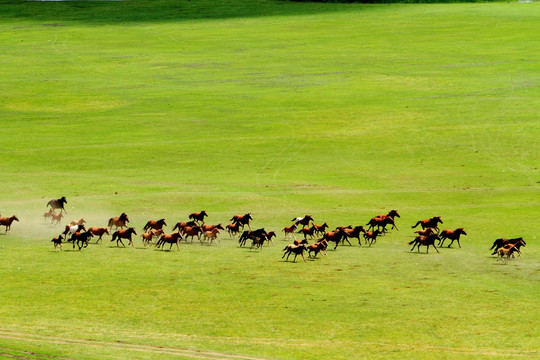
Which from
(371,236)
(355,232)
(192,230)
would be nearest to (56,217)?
(192,230)

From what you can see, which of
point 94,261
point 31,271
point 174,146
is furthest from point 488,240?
point 174,146

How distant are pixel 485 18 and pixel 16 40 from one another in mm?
58700

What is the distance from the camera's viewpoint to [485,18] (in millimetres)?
114438

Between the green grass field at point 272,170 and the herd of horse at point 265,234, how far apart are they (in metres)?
0.58

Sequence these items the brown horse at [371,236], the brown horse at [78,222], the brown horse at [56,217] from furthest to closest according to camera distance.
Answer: the brown horse at [56,217] → the brown horse at [78,222] → the brown horse at [371,236]

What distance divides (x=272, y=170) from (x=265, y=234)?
61.6ft

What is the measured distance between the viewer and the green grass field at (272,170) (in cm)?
2570

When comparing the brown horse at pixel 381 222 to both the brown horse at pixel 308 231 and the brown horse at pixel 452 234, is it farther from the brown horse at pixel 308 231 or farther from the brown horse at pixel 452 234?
the brown horse at pixel 452 234

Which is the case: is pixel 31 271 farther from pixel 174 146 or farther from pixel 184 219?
pixel 174 146

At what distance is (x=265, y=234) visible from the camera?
36.8 meters

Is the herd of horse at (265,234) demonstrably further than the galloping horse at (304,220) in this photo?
No

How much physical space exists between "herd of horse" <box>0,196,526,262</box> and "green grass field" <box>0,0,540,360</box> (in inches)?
22.9

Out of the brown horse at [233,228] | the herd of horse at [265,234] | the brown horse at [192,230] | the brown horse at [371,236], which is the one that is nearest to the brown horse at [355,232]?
the herd of horse at [265,234]

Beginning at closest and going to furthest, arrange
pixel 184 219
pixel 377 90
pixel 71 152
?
pixel 184 219 < pixel 71 152 < pixel 377 90
